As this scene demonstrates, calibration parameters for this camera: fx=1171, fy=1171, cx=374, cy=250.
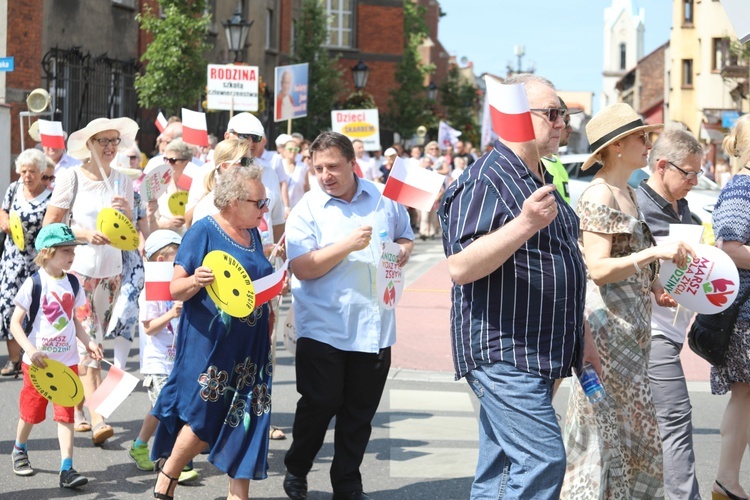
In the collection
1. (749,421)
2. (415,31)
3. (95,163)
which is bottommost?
(749,421)

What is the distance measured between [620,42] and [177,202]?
17027cm

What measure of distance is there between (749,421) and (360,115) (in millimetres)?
16360

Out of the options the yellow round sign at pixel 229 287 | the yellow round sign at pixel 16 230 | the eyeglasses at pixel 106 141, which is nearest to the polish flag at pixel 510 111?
the yellow round sign at pixel 229 287

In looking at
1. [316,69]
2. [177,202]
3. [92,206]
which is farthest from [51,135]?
[316,69]

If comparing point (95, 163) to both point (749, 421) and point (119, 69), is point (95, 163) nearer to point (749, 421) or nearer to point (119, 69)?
point (749, 421)

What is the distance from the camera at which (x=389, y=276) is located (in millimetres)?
6023

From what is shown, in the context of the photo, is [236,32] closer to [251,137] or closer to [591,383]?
[251,137]

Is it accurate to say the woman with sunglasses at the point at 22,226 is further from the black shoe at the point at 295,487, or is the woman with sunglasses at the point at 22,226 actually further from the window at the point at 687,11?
the window at the point at 687,11

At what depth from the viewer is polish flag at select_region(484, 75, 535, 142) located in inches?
158

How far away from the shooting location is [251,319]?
18.7 ft

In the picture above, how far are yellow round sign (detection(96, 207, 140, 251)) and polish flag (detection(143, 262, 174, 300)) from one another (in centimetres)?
185

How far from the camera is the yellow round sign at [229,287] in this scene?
5438 millimetres

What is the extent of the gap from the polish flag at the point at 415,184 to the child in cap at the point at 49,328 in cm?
206

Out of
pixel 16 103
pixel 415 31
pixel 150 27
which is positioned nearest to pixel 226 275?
pixel 16 103
